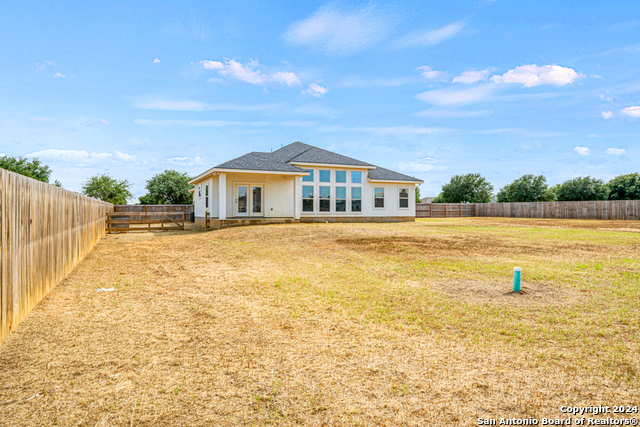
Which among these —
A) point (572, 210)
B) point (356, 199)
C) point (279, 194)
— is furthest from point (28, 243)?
point (572, 210)

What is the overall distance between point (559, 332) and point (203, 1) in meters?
13.7

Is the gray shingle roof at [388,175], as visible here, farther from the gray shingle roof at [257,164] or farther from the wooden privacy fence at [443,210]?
the wooden privacy fence at [443,210]

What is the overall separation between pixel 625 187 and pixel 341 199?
36.6 meters

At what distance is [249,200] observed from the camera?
2147 centimetres

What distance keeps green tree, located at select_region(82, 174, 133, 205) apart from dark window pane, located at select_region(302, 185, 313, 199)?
30946 mm

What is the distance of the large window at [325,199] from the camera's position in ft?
78.6

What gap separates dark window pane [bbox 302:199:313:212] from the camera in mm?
23422

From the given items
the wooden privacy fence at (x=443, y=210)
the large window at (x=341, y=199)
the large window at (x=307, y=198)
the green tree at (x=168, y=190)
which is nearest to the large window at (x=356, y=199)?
the large window at (x=341, y=199)

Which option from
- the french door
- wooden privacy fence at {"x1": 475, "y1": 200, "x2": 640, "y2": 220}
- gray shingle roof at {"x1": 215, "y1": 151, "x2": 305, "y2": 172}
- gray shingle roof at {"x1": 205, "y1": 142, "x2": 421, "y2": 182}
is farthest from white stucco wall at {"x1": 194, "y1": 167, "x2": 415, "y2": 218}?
wooden privacy fence at {"x1": 475, "y1": 200, "x2": 640, "y2": 220}

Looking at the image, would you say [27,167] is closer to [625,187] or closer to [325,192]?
[325,192]

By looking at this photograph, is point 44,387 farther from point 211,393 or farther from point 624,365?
point 624,365

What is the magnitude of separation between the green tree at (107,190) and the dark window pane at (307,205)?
30.9 m

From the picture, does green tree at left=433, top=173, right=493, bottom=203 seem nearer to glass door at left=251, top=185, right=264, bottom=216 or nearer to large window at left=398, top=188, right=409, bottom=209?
large window at left=398, top=188, right=409, bottom=209

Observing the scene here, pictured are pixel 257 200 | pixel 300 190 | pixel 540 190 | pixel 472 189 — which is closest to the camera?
pixel 257 200
